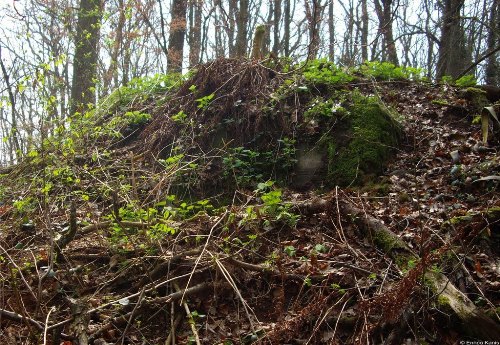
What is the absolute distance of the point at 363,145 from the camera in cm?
536

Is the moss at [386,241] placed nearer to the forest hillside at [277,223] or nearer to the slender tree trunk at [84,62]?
the forest hillside at [277,223]

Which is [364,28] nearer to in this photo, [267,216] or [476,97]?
[476,97]

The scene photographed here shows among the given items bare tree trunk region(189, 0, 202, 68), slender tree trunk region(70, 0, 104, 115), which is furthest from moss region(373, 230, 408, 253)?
bare tree trunk region(189, 0, 202, 68)

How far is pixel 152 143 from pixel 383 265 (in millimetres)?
4205

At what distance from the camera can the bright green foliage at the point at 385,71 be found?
6848mm

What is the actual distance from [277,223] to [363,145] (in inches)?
71.7

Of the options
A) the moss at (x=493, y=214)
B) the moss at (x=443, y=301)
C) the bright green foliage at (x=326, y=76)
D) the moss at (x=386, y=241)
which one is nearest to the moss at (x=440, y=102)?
the bright green foliage at (x=326, y=76)

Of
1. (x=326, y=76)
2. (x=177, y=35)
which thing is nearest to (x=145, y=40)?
(x=177, y=35)

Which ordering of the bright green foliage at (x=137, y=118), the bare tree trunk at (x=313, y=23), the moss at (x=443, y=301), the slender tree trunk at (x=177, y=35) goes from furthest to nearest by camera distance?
the slender tree trunk at (x=177, y=35) < the bright green foliage at (x=137, y=118) < the bare tree trunk at (x=313, y=23) < the moss at (x=443, y=301)

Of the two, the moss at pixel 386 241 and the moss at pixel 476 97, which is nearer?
the moss at pixel 386 241

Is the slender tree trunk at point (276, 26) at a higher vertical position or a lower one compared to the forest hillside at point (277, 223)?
higher

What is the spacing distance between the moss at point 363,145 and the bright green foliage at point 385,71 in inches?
48.3

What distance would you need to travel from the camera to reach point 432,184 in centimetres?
473

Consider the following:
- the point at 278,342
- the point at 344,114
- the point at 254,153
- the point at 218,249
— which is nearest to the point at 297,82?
the point at 344,114
